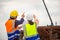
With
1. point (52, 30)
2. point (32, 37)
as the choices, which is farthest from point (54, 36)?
point (32, 37)

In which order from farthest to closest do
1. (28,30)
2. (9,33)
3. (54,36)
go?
(54,36)
(9,33)
(28,30)

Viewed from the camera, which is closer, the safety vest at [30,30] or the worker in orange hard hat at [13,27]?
the safety vest at [30,30]

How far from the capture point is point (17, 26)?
10.3 metres

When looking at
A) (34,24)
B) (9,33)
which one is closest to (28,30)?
(34,24)

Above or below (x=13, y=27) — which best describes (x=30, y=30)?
below

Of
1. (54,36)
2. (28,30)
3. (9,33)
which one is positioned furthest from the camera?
(54,36)

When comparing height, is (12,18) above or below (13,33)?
above

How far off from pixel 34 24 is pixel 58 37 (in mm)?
1982

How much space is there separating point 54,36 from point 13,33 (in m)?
1.93

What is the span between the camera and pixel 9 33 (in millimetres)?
10242

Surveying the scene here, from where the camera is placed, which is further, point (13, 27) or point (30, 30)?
point (13, 27)

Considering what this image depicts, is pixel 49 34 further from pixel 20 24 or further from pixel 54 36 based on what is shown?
pixel 20 24

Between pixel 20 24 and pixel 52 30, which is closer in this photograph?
pixel 20 24

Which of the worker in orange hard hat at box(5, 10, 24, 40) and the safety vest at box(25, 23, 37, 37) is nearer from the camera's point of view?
the safety vest at box(25, 23, 37, 37)
